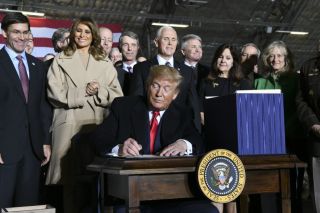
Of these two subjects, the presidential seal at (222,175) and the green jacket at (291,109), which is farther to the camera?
the green jacket at (291,109)

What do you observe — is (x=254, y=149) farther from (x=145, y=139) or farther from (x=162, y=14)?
(x=162, y=14)

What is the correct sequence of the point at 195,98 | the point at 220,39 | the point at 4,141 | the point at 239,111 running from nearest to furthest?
the point at 239,111 < the point at 4,141 < the point at 195,98 < the point at 220,39

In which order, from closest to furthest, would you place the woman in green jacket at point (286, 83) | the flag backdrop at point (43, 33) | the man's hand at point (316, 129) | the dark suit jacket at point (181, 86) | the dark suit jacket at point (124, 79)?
the man's hand at point (316, 129)
the dark suit jacket at point (181, 86)
the woman in green jacket at point (286, 83)
the dark suit jacket at point (124, 79)
the flag backdrop at point (43, 33)

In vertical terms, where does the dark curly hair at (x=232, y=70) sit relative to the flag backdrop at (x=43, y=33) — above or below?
below

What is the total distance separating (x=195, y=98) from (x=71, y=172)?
1.10 m

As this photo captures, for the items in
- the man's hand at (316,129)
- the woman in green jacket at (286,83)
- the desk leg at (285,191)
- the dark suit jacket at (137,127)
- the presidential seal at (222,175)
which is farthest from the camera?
the woman in green jacket at (286,83)

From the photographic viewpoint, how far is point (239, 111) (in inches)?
102

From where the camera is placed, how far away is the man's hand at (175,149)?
2.67m

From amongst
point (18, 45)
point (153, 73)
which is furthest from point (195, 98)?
point (18, 45)

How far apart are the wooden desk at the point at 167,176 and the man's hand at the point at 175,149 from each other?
0.23 m

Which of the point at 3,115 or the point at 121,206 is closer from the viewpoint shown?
the point at 121,206

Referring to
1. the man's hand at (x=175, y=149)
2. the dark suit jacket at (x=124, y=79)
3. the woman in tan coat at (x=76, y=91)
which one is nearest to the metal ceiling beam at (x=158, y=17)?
the dark suit jacket at (x=124, y=79)

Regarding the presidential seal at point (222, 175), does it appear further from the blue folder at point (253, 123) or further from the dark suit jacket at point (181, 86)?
the dark suit jacket at point (181, 86)

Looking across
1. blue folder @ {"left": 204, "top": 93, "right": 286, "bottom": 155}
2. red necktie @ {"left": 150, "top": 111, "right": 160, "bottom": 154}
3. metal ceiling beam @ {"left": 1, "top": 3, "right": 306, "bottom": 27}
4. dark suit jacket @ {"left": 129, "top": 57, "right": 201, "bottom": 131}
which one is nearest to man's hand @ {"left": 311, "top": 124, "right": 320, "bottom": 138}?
dark suit jacket @ {"left": 129, "top": 57, "right": 201, "bottom": 131}
